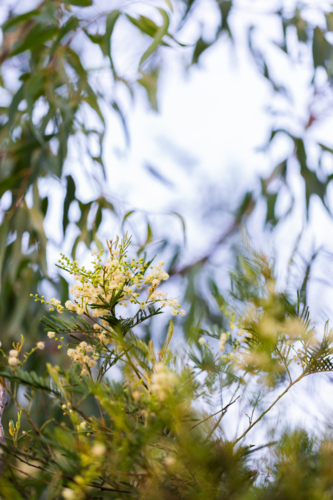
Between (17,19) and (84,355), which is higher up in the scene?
(17,19)

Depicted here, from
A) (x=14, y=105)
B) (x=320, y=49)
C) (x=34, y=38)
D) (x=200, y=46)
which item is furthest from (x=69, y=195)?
(x=320, y=49)

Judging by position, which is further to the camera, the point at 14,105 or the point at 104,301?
the point at 14,105

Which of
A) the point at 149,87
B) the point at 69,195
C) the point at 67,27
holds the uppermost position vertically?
the point at 67,27

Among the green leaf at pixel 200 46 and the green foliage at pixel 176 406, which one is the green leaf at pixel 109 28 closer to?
the green leaf at pixel 200 46

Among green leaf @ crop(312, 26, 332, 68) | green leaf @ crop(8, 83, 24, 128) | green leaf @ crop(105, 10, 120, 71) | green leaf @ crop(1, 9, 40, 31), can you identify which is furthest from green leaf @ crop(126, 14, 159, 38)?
green leaf @ crop(312, 26, 332, 68)

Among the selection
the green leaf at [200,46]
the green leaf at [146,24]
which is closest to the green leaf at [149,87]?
the green leaf at [200,46]

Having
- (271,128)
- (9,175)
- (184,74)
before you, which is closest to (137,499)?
(9,175)

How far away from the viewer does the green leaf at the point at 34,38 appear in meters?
0.93

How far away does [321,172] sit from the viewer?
49.9 inches

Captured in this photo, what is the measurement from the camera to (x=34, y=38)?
95cm

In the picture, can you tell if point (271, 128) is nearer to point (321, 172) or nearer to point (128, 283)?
point (321, 172)

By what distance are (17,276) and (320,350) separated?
2.83 ft

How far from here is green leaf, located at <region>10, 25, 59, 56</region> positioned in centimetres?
93

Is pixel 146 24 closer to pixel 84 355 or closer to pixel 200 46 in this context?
pixel 200 46
